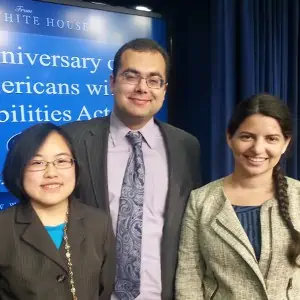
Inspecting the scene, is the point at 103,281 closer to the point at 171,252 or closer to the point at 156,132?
the point at 171,252

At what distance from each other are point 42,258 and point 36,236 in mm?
65

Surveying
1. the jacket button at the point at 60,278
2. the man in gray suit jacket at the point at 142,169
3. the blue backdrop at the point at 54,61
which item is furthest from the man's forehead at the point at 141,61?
the blue backdrop at the point at 54,61

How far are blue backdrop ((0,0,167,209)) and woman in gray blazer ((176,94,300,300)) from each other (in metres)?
1.11

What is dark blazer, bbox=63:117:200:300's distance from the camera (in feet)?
4.76

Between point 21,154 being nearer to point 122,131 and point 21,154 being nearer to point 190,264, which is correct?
point 122,131

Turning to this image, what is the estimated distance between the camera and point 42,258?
1.20 meters

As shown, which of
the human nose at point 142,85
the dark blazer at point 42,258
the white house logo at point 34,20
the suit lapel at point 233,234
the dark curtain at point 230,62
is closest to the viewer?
the dark blazer at point 42,258

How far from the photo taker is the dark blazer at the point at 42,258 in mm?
1177

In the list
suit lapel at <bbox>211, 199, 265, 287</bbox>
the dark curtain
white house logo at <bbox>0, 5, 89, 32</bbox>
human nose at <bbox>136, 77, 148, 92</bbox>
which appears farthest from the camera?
the dark curtain

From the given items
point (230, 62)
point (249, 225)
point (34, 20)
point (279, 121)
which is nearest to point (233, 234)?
point (249, 225)

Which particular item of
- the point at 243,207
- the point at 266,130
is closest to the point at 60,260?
the point at 243,207

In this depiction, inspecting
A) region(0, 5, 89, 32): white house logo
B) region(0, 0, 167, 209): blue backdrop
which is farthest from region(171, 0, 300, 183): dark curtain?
region(0, 5, 89, 32): white house logo

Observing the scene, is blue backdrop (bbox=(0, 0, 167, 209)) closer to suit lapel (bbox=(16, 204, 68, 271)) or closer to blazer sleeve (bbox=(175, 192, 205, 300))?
suit lapel (bbox=(16, 204, 68, 271))

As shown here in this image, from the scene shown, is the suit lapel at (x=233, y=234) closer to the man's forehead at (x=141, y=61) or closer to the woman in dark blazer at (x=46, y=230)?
the woman in dark blazer at (x=46, y=230)
